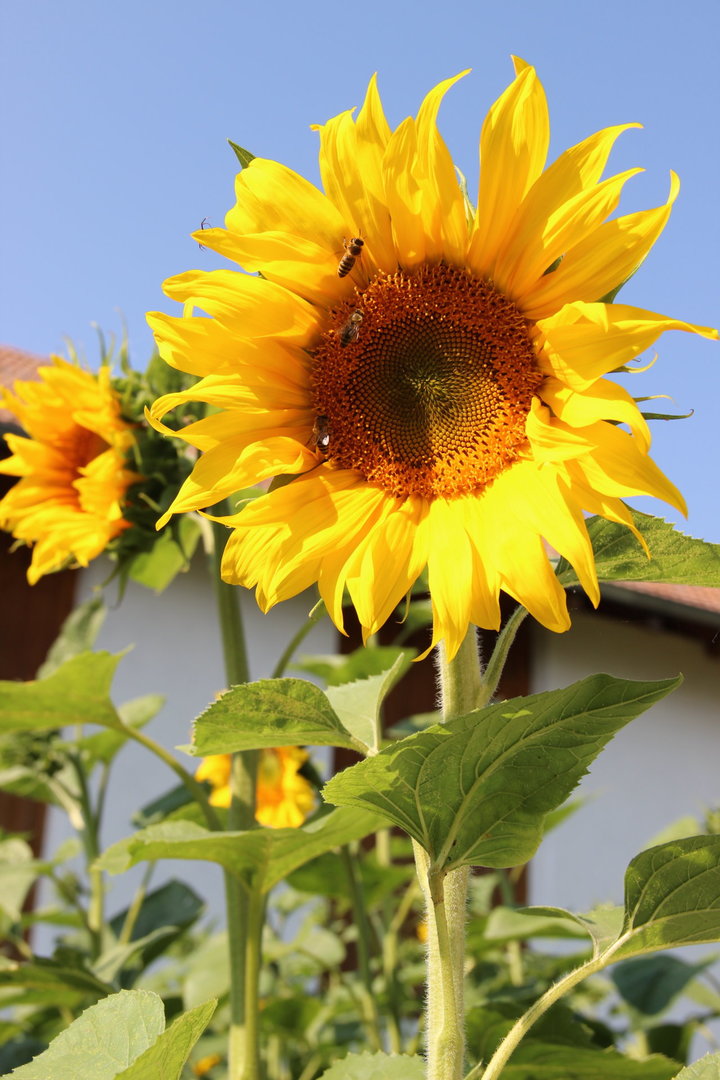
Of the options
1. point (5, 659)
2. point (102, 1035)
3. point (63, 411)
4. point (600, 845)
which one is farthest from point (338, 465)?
point (600, 845)

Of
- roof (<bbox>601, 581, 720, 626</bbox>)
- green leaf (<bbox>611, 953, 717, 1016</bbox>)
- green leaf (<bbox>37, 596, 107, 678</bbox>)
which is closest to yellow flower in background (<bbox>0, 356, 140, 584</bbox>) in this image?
green leaf (<bbox>37, 596, 107, 678</bbox>)

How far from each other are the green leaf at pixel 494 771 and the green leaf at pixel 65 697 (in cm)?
63

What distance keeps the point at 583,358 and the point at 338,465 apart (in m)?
0.27

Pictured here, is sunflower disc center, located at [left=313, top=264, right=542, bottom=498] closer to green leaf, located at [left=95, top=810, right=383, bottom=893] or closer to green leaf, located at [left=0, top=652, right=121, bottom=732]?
green leaf, located at [left=95, top=810, right=383, bottom=893]

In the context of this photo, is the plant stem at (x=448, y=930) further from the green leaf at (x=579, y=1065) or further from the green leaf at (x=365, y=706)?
the green leaf at (x=579, y=1065)

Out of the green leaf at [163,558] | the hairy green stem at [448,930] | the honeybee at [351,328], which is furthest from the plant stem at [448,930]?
the green leaf at [163,558]

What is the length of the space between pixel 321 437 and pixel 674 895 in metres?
0.50

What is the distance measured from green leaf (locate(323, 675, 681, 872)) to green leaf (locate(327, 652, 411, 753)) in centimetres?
13

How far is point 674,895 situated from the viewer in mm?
869

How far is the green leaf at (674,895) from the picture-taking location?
0.86 m

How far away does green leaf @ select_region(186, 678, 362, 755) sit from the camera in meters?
0.90

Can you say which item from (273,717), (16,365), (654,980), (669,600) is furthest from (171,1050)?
(16,365)

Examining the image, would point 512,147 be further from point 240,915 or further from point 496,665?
point 240,915

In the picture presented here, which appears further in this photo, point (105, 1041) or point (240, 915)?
point (240, 915)
